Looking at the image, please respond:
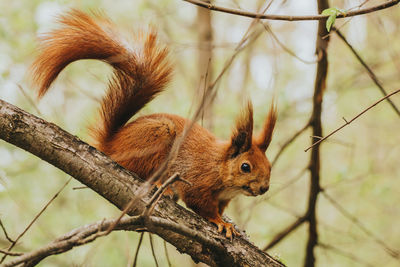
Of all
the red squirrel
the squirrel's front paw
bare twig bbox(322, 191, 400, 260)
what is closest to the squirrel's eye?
the red squirrel

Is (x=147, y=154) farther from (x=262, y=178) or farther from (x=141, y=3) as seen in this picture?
(x=141, y=3)

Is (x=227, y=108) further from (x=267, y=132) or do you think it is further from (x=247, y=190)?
(x=247, y=190)

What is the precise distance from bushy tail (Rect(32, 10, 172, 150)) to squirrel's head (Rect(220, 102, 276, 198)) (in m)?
0.56

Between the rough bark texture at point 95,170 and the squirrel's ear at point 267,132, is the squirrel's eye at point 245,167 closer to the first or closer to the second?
the squirrel's ear at point 267,132

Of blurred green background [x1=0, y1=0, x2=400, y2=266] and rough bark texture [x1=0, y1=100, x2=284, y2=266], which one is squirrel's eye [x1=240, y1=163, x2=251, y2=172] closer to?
blurred green background [x1=0, y1=0, x2=400, y2=266]

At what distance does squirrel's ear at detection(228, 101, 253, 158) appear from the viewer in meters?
2.64

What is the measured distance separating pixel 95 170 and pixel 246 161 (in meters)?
1.03

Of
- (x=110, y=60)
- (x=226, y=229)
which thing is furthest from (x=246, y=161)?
(x=110, y=60)

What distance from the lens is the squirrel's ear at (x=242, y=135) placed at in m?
2.64

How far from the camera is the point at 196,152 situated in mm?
2764

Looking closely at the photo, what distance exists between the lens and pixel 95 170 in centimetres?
194

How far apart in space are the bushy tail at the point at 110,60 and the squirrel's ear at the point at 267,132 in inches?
27.2

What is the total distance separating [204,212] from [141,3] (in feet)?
10.3

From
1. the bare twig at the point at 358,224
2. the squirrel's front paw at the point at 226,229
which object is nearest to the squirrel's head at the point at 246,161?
the squirrel's front paw at the point at 226,229
